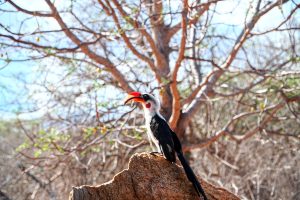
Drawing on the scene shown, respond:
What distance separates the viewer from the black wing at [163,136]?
427 centimetres

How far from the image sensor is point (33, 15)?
665 centimetres

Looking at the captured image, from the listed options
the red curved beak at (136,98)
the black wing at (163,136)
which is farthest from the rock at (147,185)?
the red curved beak at (136,98)

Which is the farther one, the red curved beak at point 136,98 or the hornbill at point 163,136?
the red curved beak at point 136,98

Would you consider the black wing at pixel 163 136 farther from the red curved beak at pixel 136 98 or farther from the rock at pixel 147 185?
the red curved beak at pixel 136 98

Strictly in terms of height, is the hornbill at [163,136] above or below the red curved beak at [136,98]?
below

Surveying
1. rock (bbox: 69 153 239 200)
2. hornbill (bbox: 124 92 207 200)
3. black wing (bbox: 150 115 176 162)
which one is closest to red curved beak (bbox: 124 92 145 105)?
hornbill (bbox: 124 92 207 200)

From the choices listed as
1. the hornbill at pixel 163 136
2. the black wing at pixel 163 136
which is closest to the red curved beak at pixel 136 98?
the hornbill at pixel 163 136

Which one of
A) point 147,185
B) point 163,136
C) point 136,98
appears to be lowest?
point 147,185

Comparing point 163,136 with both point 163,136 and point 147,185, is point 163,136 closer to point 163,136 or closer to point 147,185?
point 163,136

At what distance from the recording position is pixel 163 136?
4.51m

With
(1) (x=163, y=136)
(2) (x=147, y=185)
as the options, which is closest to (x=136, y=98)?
(1) (x=163, y=136)

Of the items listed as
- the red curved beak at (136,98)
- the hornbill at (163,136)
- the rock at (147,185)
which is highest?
the red curved beak at (136,98)

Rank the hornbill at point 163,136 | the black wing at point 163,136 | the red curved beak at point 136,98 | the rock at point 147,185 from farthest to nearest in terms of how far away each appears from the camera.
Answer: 1. the red curved beak at point 136,98
2. the black wing at point 163,136
3. the hornbill at point 163,136
4. the rock at point 147,185

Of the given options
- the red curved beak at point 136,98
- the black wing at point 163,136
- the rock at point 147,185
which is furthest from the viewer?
the red curved beak at point 136,98
